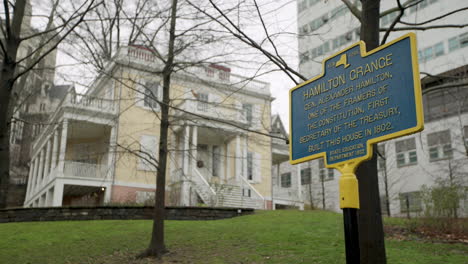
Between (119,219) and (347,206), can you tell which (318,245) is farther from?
(119,219)

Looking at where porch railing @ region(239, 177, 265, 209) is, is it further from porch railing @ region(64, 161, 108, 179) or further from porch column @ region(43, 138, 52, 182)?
porch column @ region(43, 138, 52, 182)

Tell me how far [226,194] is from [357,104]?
1766cm

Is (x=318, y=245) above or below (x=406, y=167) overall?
below

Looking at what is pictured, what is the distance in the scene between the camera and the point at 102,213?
15805 millimetres

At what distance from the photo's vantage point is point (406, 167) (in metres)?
27.8

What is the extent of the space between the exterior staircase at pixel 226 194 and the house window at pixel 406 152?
1106 cm

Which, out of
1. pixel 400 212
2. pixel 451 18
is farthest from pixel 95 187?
pixel 451 18

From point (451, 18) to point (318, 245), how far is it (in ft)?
Answer: 69.6

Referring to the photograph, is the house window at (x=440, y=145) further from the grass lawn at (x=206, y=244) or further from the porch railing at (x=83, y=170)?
the porch railing at (x=83, y=170)

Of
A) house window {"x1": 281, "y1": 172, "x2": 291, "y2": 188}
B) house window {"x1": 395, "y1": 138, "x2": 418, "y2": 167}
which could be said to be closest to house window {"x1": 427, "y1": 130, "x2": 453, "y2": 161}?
house window {"x1": 395, "y1": 138, "x2": 418, "y2": 167}

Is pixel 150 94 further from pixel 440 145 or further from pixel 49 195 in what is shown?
pixel 440 145

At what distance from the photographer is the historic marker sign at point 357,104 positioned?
399 cm

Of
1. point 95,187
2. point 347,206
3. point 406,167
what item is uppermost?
point 406,167

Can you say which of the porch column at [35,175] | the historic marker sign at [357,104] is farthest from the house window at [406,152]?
the historic marker sign at [357,104]
